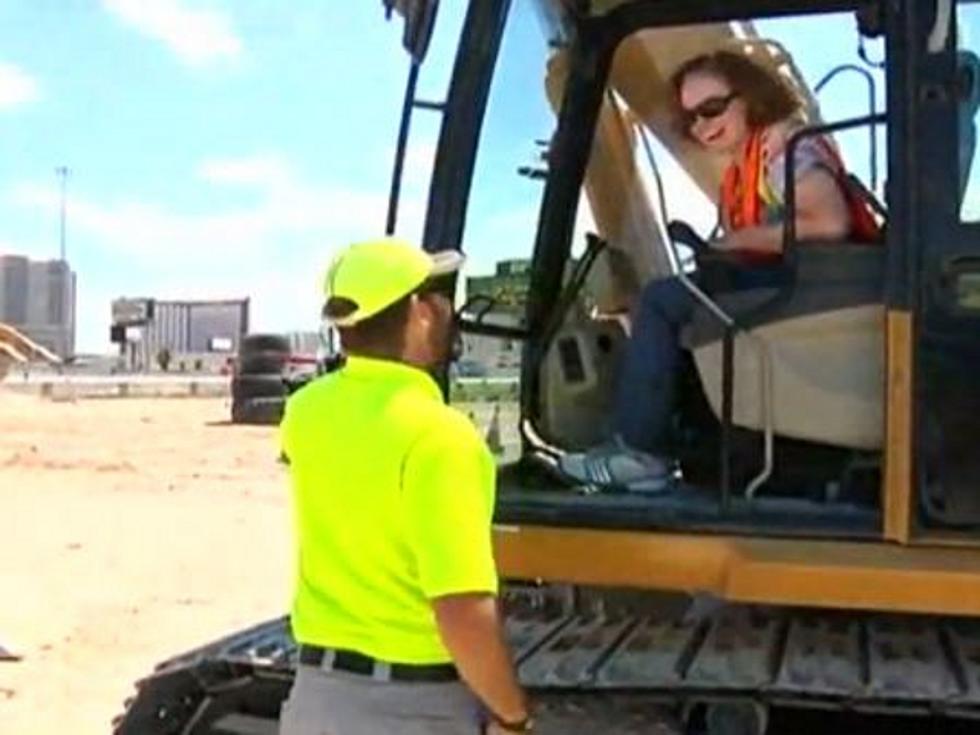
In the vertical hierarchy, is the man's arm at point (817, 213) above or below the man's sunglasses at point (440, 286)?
above

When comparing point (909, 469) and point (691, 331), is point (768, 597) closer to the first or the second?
point (909, 469)

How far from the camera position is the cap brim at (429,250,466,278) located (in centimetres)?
402

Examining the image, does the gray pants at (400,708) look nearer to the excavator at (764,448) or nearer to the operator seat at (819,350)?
the excavator at (764,448)

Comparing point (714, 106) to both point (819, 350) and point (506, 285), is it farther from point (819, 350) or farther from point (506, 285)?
point (819, 350)

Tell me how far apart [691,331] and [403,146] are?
0.89 metres

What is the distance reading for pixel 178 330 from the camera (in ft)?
217

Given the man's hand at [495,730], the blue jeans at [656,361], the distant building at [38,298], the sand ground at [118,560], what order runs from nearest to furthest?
the man's hand at [495,730], the blue jeans at [656,361], the sand ground at [118,560], the distant building at [38,298]

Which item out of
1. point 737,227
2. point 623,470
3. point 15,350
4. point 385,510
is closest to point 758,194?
point 737,227

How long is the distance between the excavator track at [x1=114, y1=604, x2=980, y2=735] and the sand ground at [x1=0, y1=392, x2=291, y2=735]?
4.03m

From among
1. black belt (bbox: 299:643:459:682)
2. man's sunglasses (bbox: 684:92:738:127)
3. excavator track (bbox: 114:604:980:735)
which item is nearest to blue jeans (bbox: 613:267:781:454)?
excavator track (bbox: 114:604:980:735)

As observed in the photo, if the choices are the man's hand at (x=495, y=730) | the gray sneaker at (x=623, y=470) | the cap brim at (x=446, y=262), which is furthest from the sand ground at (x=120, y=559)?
the man's hand at (x=495, y=730)

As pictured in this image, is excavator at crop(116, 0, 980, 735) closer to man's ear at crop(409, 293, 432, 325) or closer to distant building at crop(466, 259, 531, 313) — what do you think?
distant building at crop(466, 259, 531, 313)

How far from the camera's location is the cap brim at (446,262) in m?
4.02

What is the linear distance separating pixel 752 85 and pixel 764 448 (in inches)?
41.5
